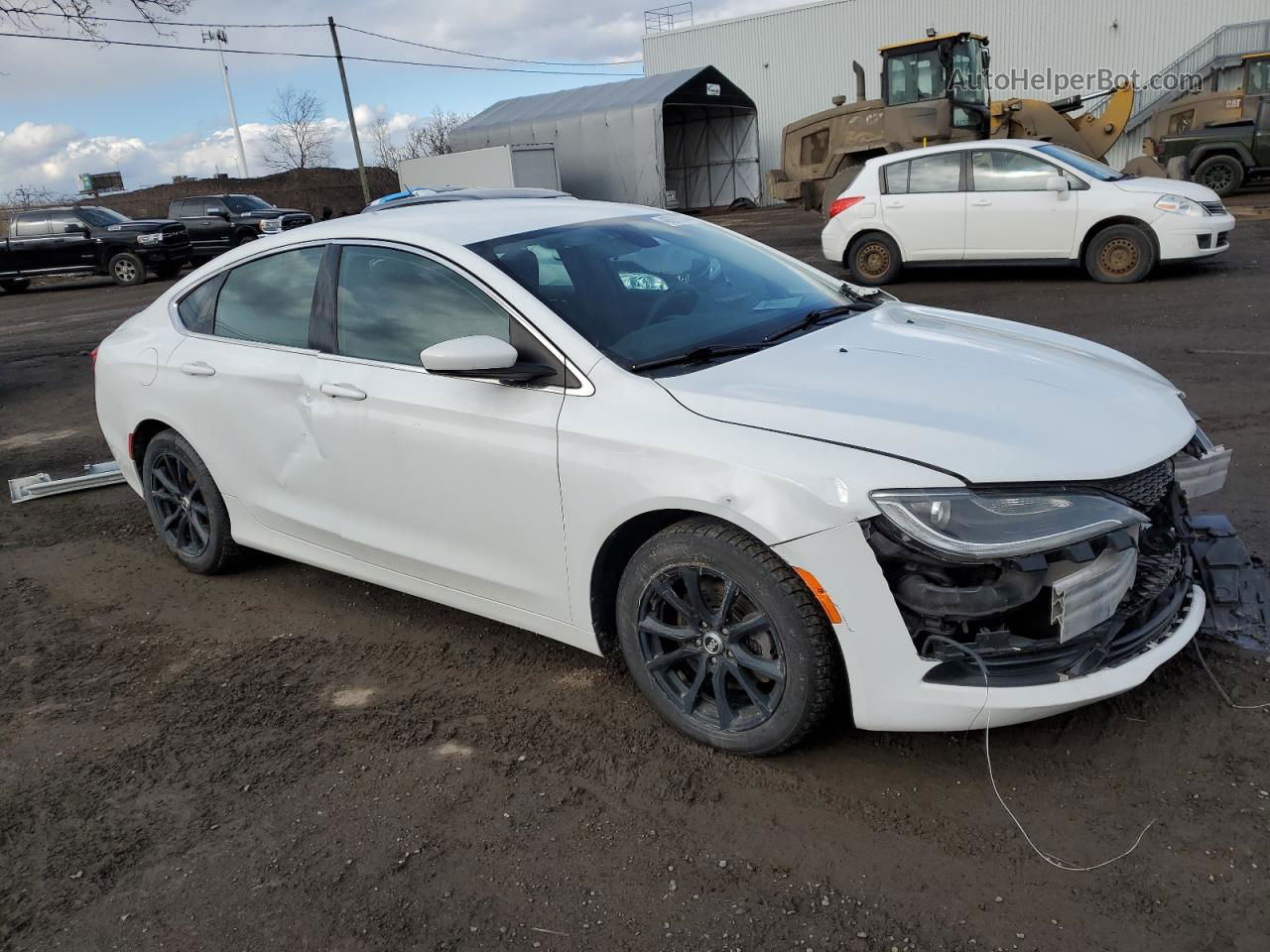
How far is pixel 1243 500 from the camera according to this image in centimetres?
448

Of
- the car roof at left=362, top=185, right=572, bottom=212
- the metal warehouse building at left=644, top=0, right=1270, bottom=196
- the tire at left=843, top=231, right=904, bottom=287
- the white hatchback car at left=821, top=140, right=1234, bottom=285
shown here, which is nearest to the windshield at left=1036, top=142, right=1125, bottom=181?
the white hatchback car at left=821, top=140, right=1234, bottom=285

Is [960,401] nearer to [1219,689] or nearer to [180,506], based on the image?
[1219,689]

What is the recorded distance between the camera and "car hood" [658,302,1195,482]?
259cm

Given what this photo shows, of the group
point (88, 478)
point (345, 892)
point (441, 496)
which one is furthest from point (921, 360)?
point (88, 478)

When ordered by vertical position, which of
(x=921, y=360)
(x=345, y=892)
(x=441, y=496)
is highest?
(x=921, y=360)

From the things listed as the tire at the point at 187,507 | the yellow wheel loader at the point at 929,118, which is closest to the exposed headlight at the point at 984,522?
the tire at the point at 187,507

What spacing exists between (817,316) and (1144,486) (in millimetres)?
1364

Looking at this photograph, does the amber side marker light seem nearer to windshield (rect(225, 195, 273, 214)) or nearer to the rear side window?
the rear side window

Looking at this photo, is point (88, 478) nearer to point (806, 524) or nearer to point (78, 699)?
point (78, 699)

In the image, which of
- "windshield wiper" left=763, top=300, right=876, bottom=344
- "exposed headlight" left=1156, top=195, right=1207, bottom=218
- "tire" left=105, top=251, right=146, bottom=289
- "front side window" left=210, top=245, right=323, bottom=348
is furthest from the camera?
"tire" left=105, top=251, right=146, bottom=289

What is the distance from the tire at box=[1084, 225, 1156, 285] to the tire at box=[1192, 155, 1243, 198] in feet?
40.4

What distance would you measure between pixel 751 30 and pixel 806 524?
4077 centimetres

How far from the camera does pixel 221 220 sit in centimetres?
2422

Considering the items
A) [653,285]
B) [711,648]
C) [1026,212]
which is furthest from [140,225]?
[711,648]
